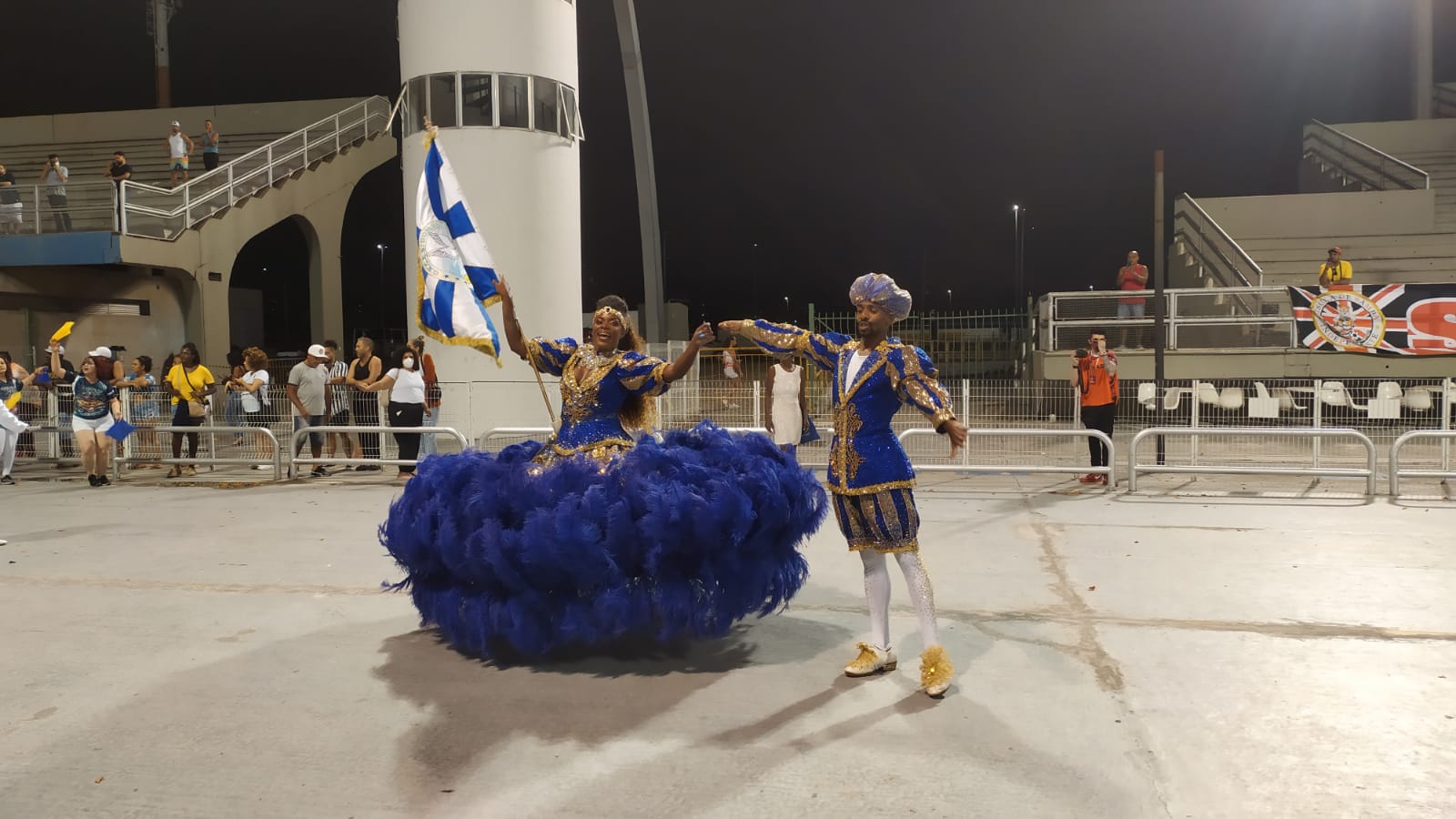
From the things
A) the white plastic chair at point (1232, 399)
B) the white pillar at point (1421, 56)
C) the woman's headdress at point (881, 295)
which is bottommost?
the white plastic chair at point (1232, 399)

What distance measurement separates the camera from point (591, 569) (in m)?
4.52

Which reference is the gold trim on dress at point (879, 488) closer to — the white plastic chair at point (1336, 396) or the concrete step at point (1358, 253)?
the white plastic chair at point (1336, 396)

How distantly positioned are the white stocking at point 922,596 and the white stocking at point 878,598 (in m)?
0.13

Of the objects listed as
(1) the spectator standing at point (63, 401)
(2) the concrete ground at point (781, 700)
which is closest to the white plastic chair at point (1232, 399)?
(2) the concrete ground at point (781, 700)

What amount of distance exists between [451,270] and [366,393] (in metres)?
7.95

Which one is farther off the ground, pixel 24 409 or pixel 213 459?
pixel 24 409

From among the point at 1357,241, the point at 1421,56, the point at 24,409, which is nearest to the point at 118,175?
the point at 24,409

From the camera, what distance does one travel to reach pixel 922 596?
4570mm

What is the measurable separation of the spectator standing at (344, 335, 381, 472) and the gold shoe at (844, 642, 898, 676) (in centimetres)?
902

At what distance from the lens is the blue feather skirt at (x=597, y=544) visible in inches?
178

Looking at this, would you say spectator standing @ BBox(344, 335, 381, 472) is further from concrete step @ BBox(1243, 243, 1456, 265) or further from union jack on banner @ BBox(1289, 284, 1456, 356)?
concrete step @ BBox(1243, 243, 1456, 265)

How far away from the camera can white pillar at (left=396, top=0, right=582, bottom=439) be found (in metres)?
16.7

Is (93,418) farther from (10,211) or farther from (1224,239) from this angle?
(1224,239)

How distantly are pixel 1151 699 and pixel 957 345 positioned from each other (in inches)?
632
